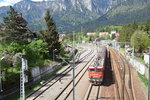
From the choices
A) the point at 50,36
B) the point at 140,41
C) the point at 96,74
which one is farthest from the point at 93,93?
the point at 140,41

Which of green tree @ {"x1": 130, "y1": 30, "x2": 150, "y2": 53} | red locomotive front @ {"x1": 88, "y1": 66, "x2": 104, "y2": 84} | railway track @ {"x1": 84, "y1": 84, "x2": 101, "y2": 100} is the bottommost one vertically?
railway track @ {"x1": 84, "y1": 84, "x2": 101, "y2": 100}

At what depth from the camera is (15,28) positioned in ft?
158

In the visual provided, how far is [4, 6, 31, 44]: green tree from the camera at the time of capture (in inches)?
1864

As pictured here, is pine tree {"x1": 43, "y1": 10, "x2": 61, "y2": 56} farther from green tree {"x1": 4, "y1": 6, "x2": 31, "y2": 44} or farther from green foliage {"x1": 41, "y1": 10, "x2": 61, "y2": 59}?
green tree {"x1": 4, "y1": 6, "x2": 31, "y2": 44}

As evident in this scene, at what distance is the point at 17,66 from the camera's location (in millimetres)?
33812

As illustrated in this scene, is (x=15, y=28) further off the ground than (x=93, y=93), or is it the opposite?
(x=15, y=28)

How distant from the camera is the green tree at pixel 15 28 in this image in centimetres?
4734

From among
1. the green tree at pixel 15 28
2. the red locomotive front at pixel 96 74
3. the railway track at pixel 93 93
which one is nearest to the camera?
the railway track at pixel 93 93

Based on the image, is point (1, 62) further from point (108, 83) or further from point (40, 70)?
point (108, 83)

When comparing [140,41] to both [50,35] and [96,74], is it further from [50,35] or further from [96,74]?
[96,74]

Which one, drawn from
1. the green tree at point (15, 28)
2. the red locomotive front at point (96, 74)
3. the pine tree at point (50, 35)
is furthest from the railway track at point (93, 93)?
the pine tree at point (50, 35)

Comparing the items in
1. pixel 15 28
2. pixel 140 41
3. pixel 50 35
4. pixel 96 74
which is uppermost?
pixel 15 28

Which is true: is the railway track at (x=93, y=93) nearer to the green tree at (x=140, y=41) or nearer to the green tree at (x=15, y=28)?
the green tree at (x=15, y=28)

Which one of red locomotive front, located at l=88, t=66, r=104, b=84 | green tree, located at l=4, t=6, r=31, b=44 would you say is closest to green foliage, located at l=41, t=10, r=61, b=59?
green tree, located at l=4, t=6, r=31, b=44
